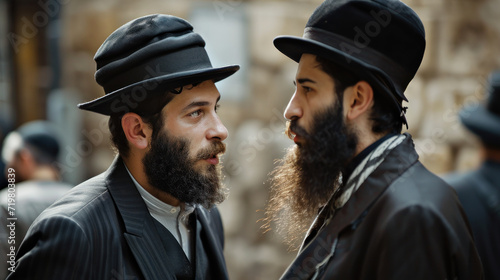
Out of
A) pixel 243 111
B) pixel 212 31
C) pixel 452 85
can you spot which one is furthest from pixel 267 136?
pixel 452 85

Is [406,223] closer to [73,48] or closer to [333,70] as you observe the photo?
[333,70]

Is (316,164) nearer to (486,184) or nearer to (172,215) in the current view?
(172,215)

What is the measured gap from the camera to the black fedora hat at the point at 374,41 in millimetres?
2590

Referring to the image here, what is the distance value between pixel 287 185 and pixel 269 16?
3141 mm

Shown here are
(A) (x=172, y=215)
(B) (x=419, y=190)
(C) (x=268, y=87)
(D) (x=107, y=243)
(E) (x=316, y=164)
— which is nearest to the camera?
(B) (x=419, y=190)

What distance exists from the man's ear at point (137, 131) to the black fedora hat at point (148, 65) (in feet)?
0.25

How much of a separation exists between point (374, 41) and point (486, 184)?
2063 millimetres

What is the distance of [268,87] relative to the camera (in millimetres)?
5836

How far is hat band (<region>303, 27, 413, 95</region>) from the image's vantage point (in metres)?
2.61

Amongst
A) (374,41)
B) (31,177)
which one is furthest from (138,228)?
(31,177)

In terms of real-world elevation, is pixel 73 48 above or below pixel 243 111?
above

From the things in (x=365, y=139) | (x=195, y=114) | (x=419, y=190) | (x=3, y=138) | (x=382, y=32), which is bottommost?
(x=3, y=138)

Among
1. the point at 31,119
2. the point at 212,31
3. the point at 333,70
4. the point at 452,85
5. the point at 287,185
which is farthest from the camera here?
the point at 31,119

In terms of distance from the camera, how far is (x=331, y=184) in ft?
9.14
